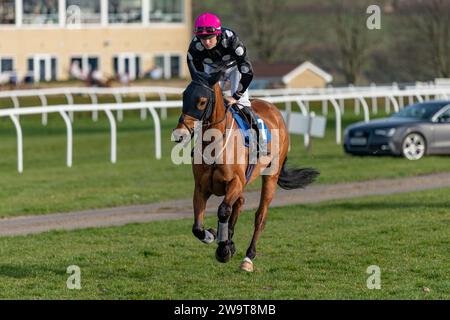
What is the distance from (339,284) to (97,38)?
58813 millimetres

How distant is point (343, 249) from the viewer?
12469 mm

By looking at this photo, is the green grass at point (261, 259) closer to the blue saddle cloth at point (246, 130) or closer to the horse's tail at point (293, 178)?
the horse's tail at point (293, 178)

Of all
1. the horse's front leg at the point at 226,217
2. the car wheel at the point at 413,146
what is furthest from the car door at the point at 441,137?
the horse's front leg at the point at 226,217

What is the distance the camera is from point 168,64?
71688mm

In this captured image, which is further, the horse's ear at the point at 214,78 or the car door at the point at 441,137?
the car door at the point at 441,137

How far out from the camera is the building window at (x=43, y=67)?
66.5m

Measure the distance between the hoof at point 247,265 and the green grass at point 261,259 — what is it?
0.07m

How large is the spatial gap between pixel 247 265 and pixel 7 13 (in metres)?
56.5

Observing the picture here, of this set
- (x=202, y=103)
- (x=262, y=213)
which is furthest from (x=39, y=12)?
(x=202, y=103)

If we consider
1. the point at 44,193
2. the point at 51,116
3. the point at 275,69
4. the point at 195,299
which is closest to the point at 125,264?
the point at 195,299

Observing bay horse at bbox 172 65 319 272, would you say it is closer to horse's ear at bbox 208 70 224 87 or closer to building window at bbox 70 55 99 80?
horse's ear at bbox 208 70 224 87

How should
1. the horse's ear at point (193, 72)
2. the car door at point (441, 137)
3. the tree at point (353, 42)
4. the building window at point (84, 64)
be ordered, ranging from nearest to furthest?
1. the horse's ear at point (193, 72)
2. the car door at point (441, 137)
3. the tree at point (353, 42)
4. the building window at point (84, 64)
